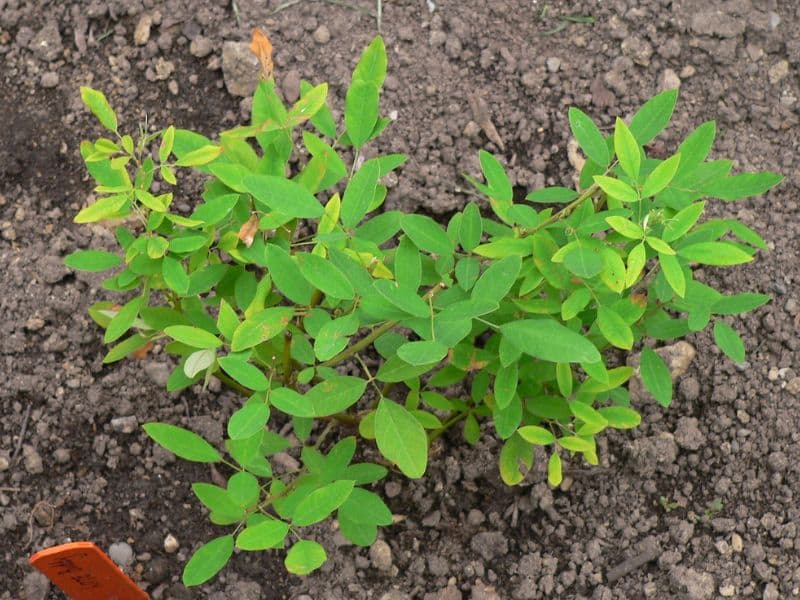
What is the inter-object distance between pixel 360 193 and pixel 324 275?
0.17 m

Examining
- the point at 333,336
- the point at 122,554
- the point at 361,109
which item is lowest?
the point at 122,554

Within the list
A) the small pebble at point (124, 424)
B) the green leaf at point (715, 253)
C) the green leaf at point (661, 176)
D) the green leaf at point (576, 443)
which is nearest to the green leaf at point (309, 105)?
the green leaf at point (661, 176)

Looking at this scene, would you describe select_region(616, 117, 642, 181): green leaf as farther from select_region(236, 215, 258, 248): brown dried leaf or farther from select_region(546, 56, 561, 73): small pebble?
select_region(546, 56, 561, 73): small pebble

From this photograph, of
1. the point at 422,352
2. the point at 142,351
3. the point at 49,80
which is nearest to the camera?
the point at 422,352

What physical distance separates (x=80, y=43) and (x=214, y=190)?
1.44m

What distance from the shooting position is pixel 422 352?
1492 mm

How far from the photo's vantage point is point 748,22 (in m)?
2.97

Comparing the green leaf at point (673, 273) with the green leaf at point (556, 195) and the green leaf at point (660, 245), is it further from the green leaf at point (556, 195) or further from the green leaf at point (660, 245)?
the green leaf at point (556, 195)

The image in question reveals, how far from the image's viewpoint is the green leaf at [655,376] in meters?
1.96

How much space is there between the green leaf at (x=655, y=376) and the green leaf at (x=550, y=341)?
47 cm

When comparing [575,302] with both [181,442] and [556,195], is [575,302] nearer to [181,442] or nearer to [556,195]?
[556,195]

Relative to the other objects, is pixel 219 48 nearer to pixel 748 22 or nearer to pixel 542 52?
pixel 542 52

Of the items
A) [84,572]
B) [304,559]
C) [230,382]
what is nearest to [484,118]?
[230,382]

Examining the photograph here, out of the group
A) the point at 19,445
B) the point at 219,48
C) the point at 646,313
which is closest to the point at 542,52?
the point at 219,48
